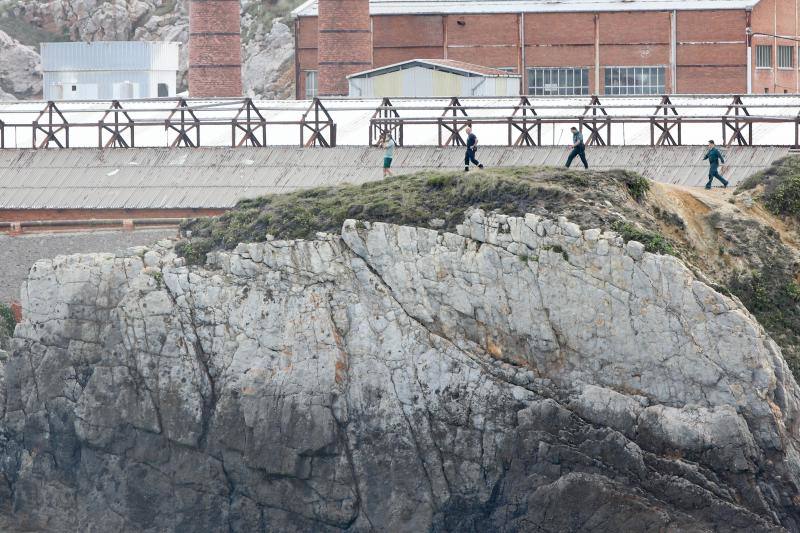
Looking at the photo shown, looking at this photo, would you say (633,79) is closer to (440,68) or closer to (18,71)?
(440,68)

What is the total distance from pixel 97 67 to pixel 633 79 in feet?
83.5

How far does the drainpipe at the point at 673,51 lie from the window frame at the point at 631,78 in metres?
0.30

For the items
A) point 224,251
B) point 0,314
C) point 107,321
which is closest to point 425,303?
point 224,251

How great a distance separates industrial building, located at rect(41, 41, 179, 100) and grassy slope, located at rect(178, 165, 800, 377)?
36876 mm

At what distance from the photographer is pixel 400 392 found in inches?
1120

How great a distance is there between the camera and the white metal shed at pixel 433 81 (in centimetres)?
5225

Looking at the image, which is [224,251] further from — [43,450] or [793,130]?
[793,130]

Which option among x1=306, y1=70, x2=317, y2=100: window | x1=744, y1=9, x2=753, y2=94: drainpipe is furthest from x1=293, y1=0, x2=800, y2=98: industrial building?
x1=306, y1=70, x2=317, y2=100: window

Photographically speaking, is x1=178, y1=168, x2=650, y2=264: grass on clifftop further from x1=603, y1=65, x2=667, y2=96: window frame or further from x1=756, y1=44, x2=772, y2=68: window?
x1=756, y1=44, x2=772, y2=68: window

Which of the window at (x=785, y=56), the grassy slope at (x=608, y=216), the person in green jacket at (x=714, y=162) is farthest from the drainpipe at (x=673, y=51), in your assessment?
the grassy slope at (x=608, y=216)

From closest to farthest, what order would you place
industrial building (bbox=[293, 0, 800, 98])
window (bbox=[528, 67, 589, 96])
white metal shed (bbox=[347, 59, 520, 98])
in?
white metal shed (bbox=[347, 59, 520, 98]) → industrial building (bbox=[293, 0, 800, 98]) → window (bbox=[528, 67, 589, 96])

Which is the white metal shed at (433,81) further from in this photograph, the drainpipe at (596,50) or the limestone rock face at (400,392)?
the limestone rock face at (400,392)

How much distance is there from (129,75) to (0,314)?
3338cm

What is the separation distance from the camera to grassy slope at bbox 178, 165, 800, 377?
96.5ft
